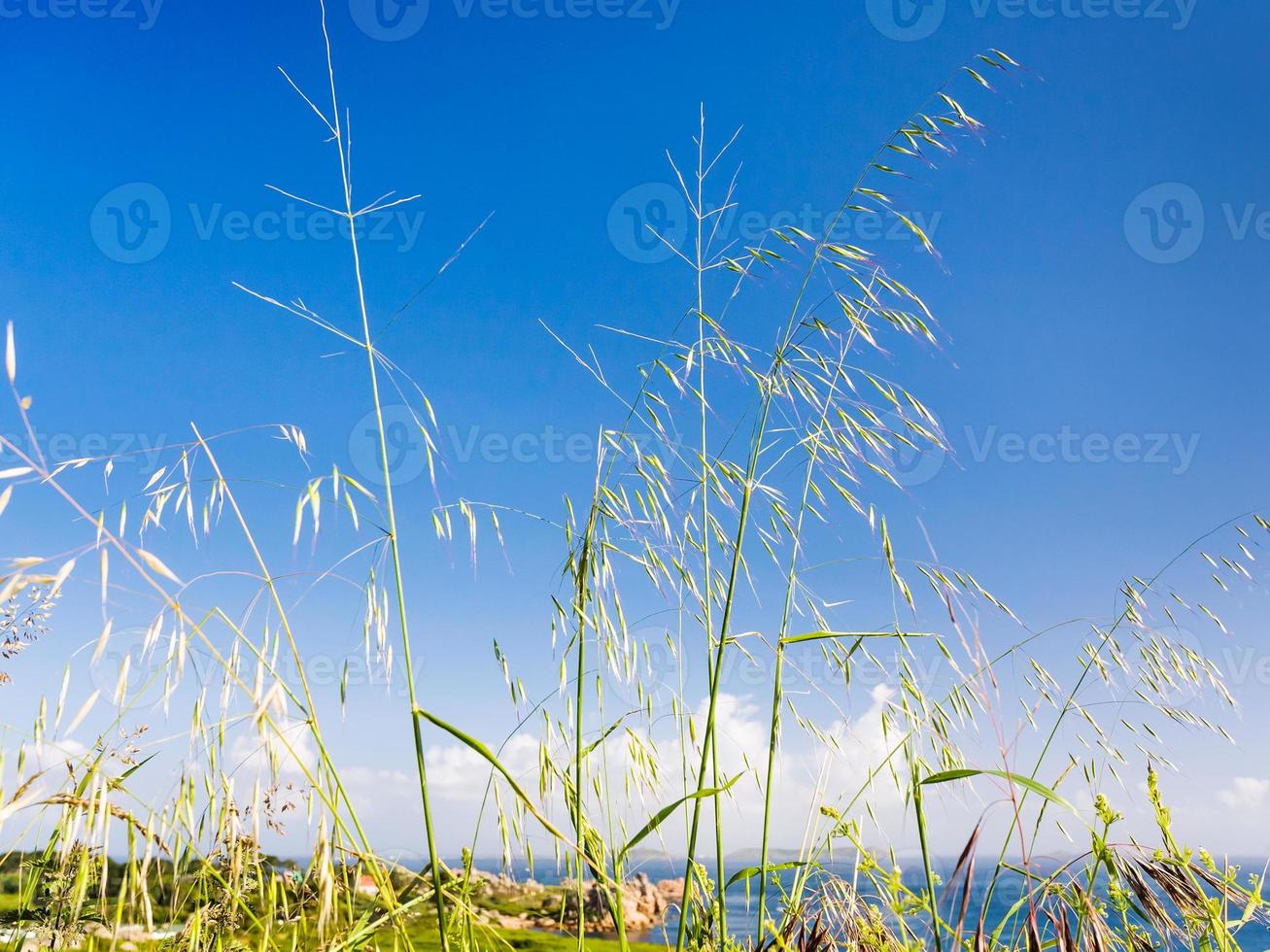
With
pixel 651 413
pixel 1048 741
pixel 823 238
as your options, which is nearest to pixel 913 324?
pixel 823 238

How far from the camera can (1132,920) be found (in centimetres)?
168

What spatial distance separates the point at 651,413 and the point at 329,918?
3.97 ft

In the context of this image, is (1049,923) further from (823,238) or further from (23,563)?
(23,563)

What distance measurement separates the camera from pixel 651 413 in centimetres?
196

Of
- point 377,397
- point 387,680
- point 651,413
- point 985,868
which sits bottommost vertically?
point 985,868

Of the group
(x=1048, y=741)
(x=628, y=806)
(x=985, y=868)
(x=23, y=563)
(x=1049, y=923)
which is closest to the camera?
(x=23, y=563)

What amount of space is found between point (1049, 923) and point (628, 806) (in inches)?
32.6

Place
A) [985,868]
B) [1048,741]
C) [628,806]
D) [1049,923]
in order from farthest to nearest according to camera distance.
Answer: [1048,741], [628,806], [985,868], [1049,923]

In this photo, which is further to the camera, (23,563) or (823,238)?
(823,238)

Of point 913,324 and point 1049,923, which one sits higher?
point 913,324

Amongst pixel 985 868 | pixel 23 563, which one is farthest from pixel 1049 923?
pixel 23 563

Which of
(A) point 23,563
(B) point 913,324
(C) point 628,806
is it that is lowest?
(C) point 628,806

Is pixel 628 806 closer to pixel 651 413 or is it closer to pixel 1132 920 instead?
pixel 651 413

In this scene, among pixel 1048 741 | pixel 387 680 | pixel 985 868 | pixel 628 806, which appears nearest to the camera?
pixel 387 680
